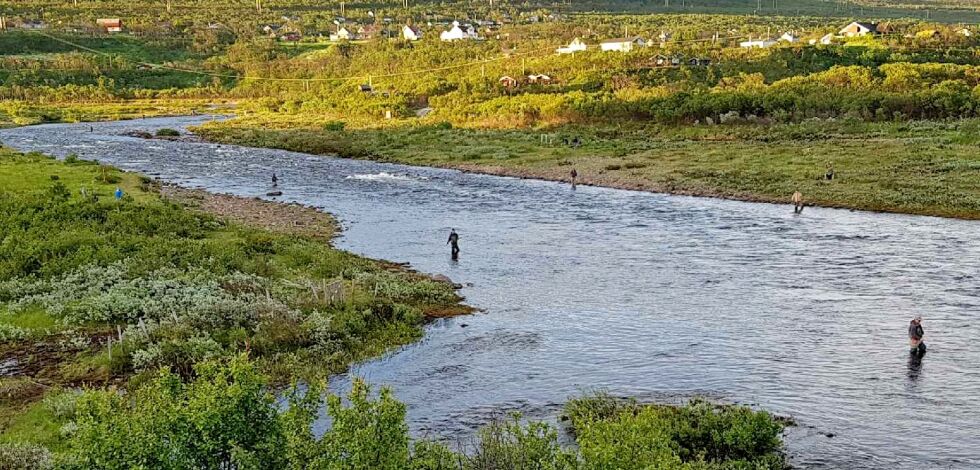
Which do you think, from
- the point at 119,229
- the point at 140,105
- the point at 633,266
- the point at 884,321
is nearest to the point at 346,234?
the point at 119,229

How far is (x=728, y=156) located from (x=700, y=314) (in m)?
46.3

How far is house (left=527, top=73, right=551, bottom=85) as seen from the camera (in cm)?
12925

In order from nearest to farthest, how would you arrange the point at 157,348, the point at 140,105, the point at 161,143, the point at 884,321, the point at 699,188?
the point at 157,348 < the point at 884,321 < the point at 699,188 < the point at 161,143 < the point at 140,105

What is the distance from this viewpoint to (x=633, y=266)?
140ft

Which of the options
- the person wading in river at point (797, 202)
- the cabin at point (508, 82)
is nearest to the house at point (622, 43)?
the cabin at point (508, 82)

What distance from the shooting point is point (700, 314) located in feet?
113

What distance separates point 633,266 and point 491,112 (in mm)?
73877

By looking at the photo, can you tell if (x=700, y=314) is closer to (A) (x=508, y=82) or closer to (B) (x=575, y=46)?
(A) (x=508, y=82)

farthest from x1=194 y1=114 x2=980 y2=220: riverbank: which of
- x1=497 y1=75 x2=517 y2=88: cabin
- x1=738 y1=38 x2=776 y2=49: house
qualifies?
x1=738 y1=38 x2=776 y2=49: house

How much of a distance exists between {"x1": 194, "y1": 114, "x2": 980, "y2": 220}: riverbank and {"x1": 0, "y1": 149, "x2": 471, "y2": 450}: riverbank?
32.6m

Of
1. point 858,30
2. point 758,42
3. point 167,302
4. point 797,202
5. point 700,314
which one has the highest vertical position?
point 858,30

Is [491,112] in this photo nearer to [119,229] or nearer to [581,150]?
[581,150]

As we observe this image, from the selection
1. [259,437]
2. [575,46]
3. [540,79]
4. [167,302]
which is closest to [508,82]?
[540,79]

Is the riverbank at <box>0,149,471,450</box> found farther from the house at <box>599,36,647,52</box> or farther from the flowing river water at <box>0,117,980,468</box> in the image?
the house at <box>599,36,647,52</box>
